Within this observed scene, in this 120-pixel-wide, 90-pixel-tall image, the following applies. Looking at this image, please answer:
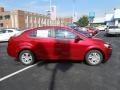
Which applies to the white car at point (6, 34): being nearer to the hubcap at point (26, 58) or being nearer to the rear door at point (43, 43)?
the hubcap at point (26, 58)

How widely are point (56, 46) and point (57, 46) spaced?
0.04 m

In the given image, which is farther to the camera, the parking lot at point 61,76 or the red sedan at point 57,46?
the red sedan at point 57,46

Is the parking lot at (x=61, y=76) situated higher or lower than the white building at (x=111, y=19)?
lower

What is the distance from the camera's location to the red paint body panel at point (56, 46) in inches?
372

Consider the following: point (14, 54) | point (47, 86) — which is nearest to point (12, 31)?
point (14, 54)

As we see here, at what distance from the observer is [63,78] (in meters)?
7.55

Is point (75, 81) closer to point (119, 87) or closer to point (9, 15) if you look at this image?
point (119, 87)

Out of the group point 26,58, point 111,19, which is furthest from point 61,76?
point 111,19

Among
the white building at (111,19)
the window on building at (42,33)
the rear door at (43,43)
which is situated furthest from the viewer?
the white building at (111,19)

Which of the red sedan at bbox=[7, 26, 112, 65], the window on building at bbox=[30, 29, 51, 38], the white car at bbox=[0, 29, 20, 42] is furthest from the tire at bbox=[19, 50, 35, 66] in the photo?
the white car at bbox=[0, 29, 20, 42]

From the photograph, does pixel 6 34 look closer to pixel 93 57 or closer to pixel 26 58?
pixel 26 58

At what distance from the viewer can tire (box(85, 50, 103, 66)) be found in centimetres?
948

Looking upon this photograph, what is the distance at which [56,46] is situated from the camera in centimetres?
956

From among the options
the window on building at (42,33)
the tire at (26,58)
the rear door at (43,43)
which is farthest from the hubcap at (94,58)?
the tire at (26,58)
